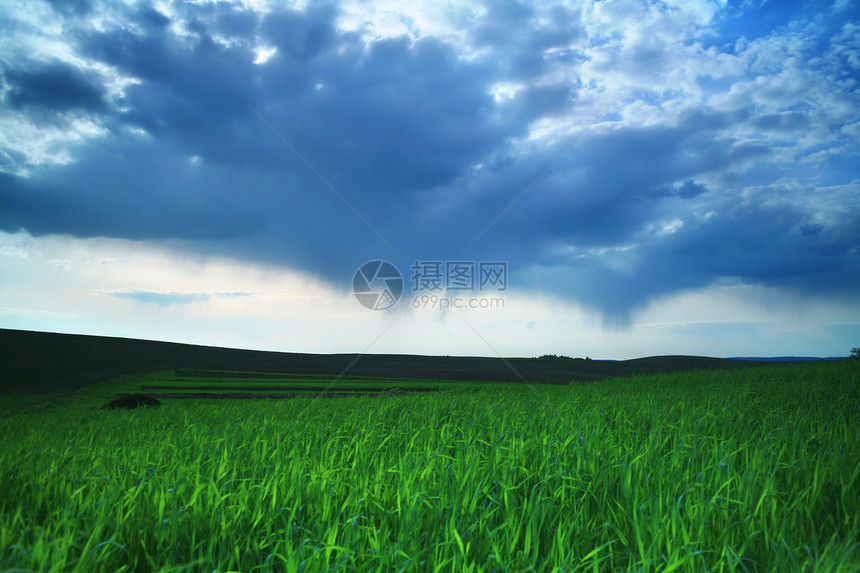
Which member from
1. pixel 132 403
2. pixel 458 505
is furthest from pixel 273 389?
pixel 458 505

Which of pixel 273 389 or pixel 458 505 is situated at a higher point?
pixel 458 505

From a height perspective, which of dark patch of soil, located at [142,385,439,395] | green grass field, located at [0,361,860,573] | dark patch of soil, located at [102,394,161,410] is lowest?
dark patch of soil, located at [142,385,439,395]

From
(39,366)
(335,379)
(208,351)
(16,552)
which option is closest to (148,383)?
(335,379)

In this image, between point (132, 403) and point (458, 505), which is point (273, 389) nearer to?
point (132, 403)

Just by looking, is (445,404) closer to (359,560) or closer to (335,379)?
(359,560)

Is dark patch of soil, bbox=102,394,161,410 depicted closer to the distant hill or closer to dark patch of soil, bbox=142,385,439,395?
dark patch of soil, bbox=142,385,439,395

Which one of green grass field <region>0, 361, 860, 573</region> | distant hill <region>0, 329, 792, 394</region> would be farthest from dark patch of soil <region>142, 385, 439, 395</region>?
green grass field <region>0, 361, 860, 573</region>

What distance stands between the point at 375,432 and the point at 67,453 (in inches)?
154

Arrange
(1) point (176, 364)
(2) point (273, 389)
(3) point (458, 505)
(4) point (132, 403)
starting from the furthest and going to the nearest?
(1) point (176, 364) < (2) point (273, 389) < (4) point (132, 403) < (3) point (458, 505)

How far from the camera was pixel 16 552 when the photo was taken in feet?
7.36

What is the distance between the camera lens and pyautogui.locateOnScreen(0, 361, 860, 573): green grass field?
2361mm

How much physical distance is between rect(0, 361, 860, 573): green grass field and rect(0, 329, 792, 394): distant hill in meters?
18.7

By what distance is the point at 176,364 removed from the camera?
1131 inches

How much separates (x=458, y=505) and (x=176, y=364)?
31.2 meters
